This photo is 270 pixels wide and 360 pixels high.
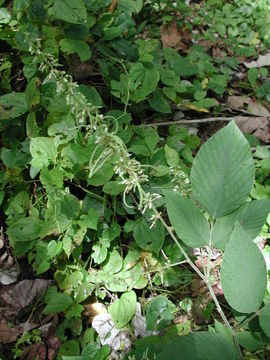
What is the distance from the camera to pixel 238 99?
2.49 metres

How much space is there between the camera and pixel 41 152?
1.60 m

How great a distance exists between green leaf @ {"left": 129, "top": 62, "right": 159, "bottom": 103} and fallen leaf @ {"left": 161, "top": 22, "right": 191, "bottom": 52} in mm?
766

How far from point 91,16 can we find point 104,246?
1.14 m

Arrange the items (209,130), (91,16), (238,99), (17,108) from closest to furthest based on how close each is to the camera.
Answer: (17,108) < (91,16) < (209,130) < (238,99)

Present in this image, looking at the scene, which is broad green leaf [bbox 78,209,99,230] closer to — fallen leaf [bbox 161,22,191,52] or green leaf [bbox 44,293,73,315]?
green leaf [bbox 44,293,73,315]

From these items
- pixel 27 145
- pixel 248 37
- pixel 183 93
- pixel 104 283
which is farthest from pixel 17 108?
pixel 248 37

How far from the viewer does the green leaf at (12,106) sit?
1.68 m

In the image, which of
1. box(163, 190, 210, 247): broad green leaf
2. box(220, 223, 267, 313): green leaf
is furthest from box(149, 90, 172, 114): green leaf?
box(220, 223, 267, 313): green leaf

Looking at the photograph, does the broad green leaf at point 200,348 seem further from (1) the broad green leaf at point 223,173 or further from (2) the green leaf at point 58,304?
(2) the green leaf at point 58,304

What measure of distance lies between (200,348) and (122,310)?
40.6 inches

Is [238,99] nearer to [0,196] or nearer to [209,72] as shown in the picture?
[209,72]

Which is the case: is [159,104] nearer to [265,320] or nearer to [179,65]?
[179,65]

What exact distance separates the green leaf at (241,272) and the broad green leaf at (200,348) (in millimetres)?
58

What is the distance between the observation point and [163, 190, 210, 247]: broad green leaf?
67 cm
